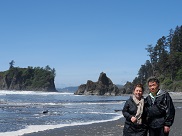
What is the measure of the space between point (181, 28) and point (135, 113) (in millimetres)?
101142

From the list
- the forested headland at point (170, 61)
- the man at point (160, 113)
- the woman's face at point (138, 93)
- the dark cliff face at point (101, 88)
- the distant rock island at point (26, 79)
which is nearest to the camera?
the man at point (160, 113)

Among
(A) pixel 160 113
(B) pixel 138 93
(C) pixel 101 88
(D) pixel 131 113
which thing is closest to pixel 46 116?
(D) pixel 131 113

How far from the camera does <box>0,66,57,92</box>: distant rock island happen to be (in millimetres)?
189125

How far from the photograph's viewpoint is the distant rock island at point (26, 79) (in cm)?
18912

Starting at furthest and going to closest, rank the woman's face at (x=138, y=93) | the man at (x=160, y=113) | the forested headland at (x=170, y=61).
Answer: the forested headland at (x=170, y=61) → the woman's face at (x=138, y=93) → the man at (x=160, y=113)

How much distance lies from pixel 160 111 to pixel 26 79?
195m

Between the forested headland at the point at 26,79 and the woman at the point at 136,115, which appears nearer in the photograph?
the woman at the point at 136,115

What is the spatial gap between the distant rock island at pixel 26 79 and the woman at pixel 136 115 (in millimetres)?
183134

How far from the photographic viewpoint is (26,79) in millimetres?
195625

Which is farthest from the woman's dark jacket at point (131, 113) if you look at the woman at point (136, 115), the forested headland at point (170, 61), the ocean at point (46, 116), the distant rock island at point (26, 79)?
the distant rock island at point (26, 79)

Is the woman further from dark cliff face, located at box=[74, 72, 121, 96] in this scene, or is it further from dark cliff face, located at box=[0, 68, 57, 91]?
dark cliff face, located at box=[0, 68, 57, 91]

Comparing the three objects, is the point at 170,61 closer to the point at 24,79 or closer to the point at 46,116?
the point at 46,116

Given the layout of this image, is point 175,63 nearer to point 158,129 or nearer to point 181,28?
point 181,28

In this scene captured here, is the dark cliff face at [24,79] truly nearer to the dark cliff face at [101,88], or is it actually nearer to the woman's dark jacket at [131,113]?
the dark cliff face at [101,88]
